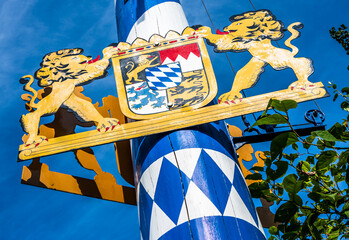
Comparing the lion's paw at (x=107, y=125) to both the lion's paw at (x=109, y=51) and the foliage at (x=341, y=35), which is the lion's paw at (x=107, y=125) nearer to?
the lion's paw at (x=109, y=51)

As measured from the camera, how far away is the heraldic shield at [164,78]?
3.68 metres

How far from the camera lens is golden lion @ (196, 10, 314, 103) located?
12.8 ft

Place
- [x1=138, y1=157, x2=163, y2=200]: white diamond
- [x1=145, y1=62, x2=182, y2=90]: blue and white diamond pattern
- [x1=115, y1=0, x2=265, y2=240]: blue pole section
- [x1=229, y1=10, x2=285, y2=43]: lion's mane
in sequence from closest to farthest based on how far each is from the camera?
[x1=115, y1=0, x2=265, y2=240]: blue pole section < [x1=138, y1=157, x2=163, y2=200]: white diamond < [x1=145, y1=62, x2=182, y2=90]: blue and white diamond pattern < [x1=229, y1=10, x2=285, y2=43]: lion's mane

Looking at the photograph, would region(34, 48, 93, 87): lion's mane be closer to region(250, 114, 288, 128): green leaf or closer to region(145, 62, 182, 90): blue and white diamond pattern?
region(145, 62, 182, 90): blue and white diamond pattern

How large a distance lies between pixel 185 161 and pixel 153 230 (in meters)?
0.65

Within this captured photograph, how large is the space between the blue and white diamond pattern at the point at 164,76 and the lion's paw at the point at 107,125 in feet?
1.61

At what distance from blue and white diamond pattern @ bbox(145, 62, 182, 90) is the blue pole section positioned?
0.47 m

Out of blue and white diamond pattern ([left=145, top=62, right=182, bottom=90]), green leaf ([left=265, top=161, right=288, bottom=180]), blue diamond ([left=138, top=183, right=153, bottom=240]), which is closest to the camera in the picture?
green leaf ([left=265, top=161, right=288, bottom=180])

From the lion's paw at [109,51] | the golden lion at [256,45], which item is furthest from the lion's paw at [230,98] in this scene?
the lion's paw at [109,51]

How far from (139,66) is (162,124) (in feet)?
2.58

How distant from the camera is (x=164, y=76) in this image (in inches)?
155

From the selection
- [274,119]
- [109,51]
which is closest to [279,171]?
[274,119]

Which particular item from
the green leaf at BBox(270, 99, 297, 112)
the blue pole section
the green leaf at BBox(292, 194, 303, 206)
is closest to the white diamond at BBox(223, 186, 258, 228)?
the blue pole section

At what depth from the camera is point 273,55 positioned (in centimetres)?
414
